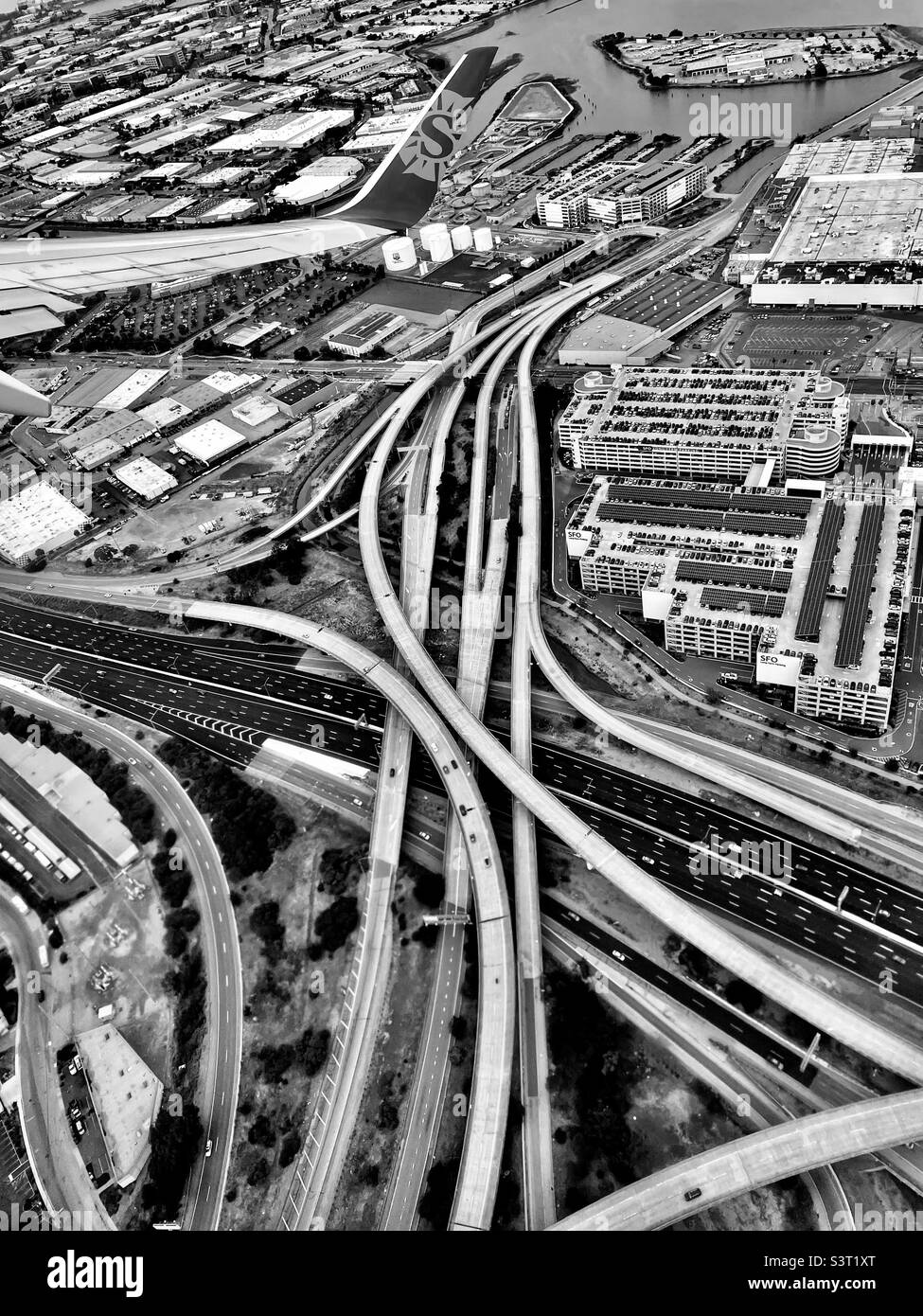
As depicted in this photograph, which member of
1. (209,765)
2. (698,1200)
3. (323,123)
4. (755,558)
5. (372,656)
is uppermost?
(323,123)

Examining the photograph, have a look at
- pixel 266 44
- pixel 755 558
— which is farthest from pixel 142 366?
pixel 266 44

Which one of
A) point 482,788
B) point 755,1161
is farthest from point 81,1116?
point 755,1161

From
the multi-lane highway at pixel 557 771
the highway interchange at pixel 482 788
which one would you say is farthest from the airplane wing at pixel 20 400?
the multi-lane highway at pixel 557 771

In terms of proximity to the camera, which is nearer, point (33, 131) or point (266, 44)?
point (33, 131)

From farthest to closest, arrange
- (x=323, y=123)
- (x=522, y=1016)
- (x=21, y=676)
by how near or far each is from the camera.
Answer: (x=323, y=123) < (x=21, y=676) < (x=522, y=1016)

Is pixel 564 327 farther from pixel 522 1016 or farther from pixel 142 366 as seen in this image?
pixel 522 1016

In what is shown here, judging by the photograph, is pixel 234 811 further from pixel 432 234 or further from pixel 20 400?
pixel 432 234

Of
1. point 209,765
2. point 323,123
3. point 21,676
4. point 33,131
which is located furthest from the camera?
point 33,131

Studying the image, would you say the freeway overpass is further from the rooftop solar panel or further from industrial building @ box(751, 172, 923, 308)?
industrial building @ box(751, 172, 923, 308)

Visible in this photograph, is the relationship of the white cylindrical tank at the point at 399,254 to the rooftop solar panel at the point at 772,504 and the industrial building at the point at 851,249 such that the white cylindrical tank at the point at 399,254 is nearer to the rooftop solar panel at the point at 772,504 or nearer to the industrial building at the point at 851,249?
the industrial building at the point at 851,249
